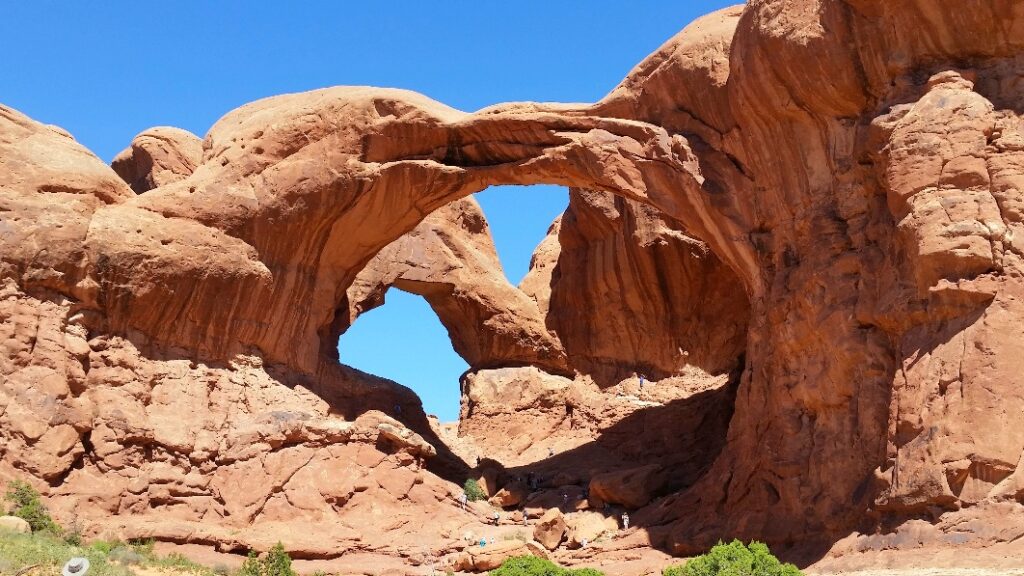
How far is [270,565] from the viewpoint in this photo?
68.6ft

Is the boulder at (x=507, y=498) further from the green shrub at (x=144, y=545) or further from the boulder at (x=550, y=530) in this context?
the green shrub at (x=144, y=545)

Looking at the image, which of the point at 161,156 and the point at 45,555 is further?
the point at 161,156

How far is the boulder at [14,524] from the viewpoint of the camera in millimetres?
19752

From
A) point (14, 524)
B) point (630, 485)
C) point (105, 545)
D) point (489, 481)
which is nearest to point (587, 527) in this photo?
point (630, 485)

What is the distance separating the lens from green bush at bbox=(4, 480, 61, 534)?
20719 millimetres

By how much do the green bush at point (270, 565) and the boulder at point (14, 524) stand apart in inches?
152

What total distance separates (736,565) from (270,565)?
8888 mm

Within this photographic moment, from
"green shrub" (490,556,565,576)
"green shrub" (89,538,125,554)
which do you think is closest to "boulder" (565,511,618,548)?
"green shrub" (490,556,565,576)

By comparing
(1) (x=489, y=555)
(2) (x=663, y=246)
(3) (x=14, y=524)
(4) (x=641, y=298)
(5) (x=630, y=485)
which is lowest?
(1) (x=489, y=555)

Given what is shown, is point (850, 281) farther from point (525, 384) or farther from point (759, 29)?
point (525, 384)

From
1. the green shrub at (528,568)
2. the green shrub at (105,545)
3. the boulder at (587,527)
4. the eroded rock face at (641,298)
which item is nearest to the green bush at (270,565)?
the green shrub at (105,545)

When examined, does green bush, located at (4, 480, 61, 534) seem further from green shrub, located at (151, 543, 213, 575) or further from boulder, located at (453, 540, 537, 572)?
boulder, located at (453, 540, 537, 572)

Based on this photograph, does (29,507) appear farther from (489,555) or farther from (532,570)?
(532,570)

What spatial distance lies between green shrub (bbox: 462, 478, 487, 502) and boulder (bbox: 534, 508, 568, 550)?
2769 mm
